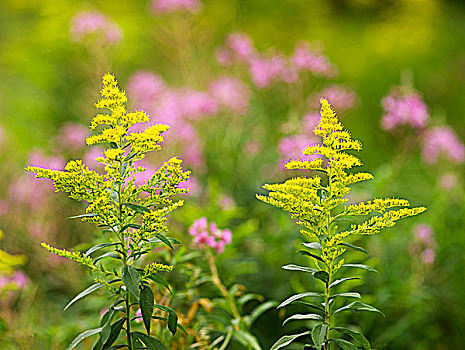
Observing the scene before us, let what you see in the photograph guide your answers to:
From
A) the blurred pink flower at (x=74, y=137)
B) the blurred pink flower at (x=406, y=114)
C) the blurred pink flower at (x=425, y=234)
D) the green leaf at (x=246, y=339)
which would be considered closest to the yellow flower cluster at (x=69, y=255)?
the green leaf at (x=246, y=339)

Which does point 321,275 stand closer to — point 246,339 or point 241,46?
point 246,339

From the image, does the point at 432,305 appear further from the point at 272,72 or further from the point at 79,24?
the point at 79,24

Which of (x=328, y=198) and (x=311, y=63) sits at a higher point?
(x=311, y=63)

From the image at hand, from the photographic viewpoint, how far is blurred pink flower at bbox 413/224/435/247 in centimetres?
194

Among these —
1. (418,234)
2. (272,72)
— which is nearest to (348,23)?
(272,72)

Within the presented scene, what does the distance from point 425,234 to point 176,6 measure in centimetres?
166

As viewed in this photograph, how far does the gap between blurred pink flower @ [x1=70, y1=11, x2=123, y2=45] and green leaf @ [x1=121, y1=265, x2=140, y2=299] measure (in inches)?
82.1

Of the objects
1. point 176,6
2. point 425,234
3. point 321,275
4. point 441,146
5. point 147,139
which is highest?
point 176,6

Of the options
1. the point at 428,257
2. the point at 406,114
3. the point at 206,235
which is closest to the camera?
the point at 206,235

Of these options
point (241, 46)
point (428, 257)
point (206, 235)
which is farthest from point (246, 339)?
point (241, 46)

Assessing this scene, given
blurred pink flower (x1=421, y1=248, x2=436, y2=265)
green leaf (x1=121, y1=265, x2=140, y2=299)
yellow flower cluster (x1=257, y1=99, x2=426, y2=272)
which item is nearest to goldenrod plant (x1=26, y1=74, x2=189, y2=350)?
green leaf (x1=121, y1=265, x2=140, y2=299)

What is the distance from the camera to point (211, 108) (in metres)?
2.48

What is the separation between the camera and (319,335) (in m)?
0.82

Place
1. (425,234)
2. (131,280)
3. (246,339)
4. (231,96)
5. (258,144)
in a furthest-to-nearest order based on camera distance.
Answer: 1. (231,96)
2. (258,144)
3. (425,234)
4. (246,339)
5. (131,280)
